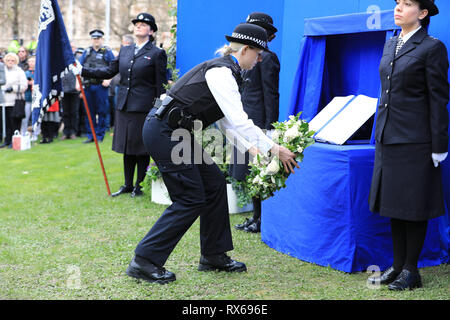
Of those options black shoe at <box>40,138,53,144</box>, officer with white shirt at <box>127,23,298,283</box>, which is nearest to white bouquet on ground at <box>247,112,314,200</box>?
officer with white shirt at <box>127,23,298,283</box>

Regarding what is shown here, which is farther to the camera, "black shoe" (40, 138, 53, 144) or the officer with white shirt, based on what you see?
"black shoe" (40, 138, 53, 144)

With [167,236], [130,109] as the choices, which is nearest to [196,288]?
[167,236]

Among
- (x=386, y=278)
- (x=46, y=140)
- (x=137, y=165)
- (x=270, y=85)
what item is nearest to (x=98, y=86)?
(x=46, y=140)

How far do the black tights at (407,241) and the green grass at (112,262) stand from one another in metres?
0.22

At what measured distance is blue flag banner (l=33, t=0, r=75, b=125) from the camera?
6.26 metres

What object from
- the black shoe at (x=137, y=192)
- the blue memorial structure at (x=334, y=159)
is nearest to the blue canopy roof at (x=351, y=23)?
the blue memorial structure at (x=334, y=159)

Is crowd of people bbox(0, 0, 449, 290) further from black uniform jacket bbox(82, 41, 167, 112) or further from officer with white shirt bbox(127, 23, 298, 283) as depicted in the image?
black uniform jacket bbox(82, 41, 167, 112)

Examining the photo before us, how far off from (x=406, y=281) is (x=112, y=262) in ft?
7.48

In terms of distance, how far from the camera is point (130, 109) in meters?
6.93

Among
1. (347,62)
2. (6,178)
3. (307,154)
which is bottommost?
(6,178)

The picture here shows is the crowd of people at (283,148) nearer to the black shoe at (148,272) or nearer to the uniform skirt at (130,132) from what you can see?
the black shoe at (148,272)

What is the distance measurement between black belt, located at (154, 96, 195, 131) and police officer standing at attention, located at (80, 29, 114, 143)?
754cm
